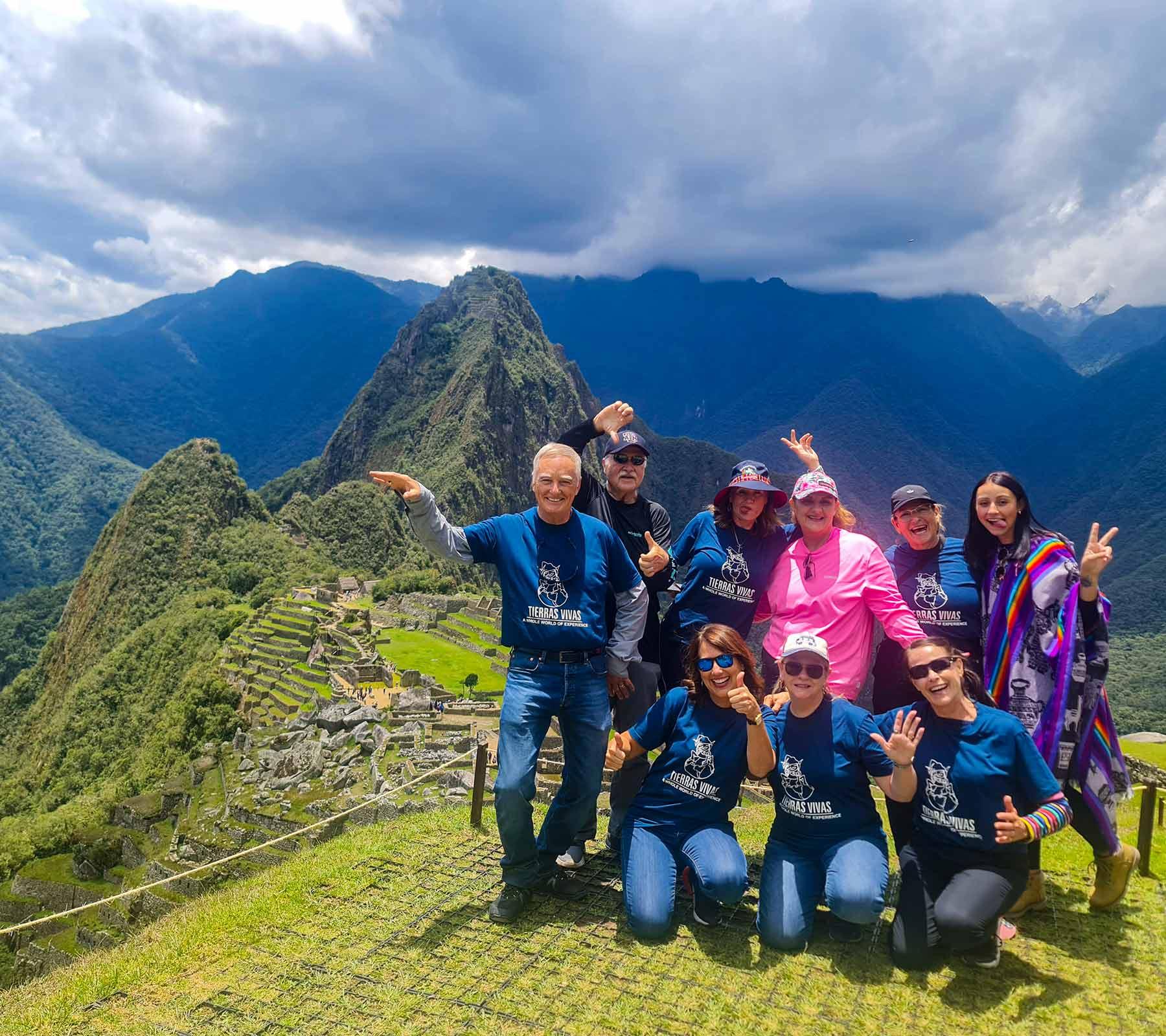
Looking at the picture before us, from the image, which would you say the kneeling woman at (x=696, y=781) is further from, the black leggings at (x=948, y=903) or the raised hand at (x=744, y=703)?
the black leggings at (x=948, y=903)

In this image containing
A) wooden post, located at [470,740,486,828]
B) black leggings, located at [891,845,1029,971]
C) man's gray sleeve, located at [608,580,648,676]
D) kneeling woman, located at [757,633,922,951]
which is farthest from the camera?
wooden post, located at [470,740,486,828]

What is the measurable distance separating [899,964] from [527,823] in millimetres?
2093

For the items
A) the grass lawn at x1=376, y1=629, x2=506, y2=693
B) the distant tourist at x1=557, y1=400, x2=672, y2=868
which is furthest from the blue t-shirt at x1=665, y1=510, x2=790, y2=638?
the grass lawn at x1=376, y1=629, x2=506, y2=693

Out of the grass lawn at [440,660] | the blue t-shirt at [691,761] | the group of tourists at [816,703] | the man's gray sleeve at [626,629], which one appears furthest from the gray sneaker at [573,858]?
the grass lawn at [440,660]

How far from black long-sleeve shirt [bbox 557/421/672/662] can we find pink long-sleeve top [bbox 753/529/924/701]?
33.3 inches

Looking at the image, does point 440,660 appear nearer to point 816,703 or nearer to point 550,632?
point 550,632

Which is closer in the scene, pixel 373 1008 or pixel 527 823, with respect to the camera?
pixel 373 1008

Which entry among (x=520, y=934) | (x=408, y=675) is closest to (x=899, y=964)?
(x=520, y=934)

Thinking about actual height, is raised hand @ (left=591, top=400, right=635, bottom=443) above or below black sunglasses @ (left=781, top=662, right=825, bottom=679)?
above

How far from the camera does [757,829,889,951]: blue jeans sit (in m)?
3.98

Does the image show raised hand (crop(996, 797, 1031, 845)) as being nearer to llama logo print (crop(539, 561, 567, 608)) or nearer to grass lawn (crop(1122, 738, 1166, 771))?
llama logo print (crop(539, 561, 567, 608))

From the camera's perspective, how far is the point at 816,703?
4203 millimetres

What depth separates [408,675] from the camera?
30.8 m

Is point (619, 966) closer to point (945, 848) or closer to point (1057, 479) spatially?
point (945, 848)
